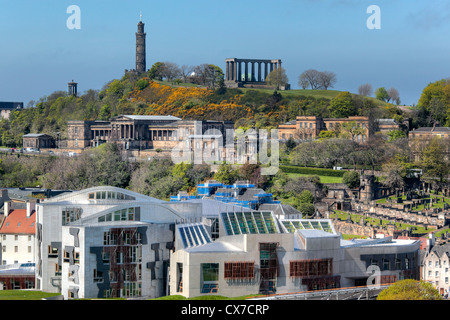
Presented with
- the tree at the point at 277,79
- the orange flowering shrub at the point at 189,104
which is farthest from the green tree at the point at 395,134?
the tree at the point at 277,79

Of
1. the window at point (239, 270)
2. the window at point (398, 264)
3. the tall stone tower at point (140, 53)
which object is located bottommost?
the window at point (398, 264)

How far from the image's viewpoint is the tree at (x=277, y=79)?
505 ft

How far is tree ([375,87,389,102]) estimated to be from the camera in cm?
15225

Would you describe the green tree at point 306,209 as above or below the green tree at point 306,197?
below

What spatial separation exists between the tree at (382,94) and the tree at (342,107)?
23.2m

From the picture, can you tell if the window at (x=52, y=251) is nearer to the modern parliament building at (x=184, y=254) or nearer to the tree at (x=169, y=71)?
the modern parliament building at (x=184, y=254)

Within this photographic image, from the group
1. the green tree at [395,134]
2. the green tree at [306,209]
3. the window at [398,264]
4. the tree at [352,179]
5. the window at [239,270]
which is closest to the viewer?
the window at [239,270]

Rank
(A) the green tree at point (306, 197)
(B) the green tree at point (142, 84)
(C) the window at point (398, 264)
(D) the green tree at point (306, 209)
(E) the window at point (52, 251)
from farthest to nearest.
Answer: (B) the green tree at point (142, 84) → (A) the green tree at point (306, 197) → (D) the green tree at point (306, 209) → (C) the window at point (398, 264) → (E) the window at point (52, 251)

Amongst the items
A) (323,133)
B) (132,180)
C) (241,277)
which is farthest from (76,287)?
(323,133)

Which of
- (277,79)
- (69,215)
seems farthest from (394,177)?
(277,79)

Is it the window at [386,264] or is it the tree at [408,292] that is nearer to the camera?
the tree at [408,292]

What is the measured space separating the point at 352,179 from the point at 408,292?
55.4 meters
